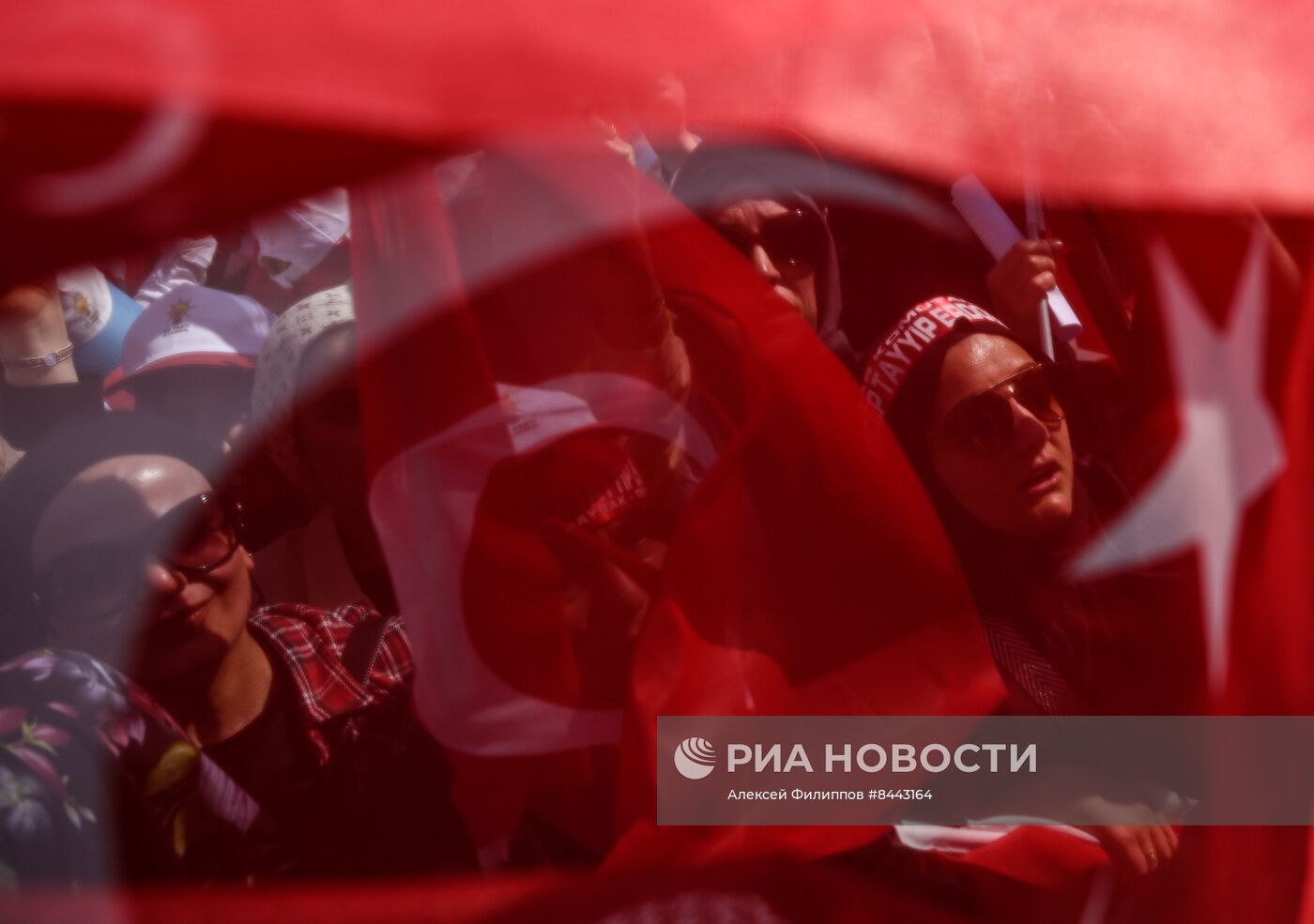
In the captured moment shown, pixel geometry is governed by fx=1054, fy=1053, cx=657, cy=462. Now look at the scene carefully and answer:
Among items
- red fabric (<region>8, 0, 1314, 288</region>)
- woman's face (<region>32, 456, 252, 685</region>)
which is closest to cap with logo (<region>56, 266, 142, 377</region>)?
woman's face (<region>32, 456, 252, 685</region>)

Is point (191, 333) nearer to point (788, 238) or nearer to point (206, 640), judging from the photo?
point (206, 640)

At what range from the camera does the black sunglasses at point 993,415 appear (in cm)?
83

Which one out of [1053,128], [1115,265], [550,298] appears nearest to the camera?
[1053,128]

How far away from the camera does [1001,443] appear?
0.83 metres

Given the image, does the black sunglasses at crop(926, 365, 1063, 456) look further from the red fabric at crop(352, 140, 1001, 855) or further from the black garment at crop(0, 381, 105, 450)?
the black garment at crop(0, 381, 105, 450)

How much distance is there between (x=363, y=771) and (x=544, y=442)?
0.92ft

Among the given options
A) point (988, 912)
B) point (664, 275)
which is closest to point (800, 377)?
point (664, 275)

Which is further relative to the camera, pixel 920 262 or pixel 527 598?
pixel 920 262

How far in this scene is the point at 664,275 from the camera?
75cm

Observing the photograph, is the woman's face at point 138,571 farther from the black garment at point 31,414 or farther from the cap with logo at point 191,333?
the cap with logo at point 191,333

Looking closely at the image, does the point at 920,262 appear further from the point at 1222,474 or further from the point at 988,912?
the point at 988,912

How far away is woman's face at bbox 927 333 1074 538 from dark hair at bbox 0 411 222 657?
57cm
